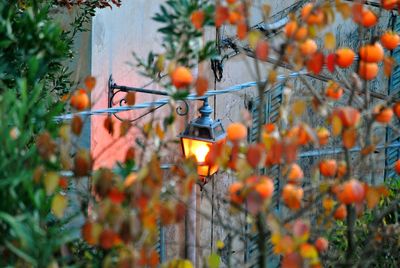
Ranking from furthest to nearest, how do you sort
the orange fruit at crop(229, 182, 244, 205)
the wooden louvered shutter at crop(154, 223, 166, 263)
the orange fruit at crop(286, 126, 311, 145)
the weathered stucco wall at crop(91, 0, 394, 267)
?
the weathered stucco wall at crop(91, 0, 394, 267), the wooden louvered shutter at crop(154, 223, 166, 263), the orange fruit at crop(286, 126, 311, 145), the orange fruit at crop(229, 182, 244, 205)

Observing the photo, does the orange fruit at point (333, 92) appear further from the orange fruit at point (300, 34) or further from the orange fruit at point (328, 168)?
the orange fruit at point (300, 34)

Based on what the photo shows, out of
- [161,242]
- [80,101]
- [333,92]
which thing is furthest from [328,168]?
[161,242]

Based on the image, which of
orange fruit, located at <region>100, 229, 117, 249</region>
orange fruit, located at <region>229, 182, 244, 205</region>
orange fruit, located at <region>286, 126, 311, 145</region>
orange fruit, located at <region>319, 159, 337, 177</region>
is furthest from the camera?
orange fruit, located at <region>319, 159, 337, 177</region>

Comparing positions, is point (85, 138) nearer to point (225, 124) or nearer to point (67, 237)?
point (225, 124)

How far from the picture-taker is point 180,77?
2250mm

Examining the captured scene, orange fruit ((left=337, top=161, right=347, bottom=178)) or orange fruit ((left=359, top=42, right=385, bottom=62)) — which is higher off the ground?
orange fruit ((left=359, top=42, right=385, bottom=62))

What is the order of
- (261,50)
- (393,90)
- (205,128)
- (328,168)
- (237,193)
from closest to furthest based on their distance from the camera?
(237,193) < (261,50) < (328,168) < (205,128) < (393,90)

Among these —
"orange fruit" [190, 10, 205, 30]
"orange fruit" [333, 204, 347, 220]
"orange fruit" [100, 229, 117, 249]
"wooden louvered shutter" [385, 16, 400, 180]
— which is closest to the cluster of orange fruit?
"orange fruit" [190, 10, 205, 30]

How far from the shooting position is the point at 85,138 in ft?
25.0

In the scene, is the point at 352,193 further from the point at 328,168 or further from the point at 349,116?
the point at 328,168

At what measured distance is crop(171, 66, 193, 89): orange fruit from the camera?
88.7 inches

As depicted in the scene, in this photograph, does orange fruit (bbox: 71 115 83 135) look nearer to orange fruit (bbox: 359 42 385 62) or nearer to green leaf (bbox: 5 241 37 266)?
green leaf (bbox: 5 241 37 266)

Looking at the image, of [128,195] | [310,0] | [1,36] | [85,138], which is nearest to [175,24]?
[128,195]

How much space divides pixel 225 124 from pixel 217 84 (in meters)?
0.46
